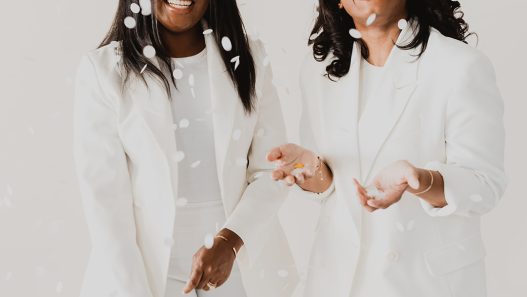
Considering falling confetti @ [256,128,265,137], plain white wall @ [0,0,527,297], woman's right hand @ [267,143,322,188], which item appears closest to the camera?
→ woman's right hand @ [267,143,322,188]

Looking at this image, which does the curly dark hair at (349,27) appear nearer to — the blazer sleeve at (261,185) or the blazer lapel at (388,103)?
the blazer lapel at (388,103)

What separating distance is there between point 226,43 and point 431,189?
64 centimetres

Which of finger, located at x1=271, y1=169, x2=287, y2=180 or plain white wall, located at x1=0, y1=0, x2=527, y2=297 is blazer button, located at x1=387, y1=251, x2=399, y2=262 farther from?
plain white wall, located at x1=0, y1=0, x2=527, y2=297

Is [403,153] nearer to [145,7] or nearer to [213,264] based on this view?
[213,264]

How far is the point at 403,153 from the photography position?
5.90 feet

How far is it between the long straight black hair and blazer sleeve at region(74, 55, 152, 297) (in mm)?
95

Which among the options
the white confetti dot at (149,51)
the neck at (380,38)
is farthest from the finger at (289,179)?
the white confetti dot at (149,51)

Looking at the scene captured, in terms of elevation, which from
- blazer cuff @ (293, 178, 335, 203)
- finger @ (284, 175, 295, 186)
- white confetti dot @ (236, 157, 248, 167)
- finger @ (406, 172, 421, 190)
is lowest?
blazer cuff @ (293, 178, 335, 203)

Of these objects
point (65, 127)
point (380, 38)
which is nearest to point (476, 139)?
point (380, 38)

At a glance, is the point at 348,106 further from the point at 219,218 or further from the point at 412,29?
the point at 219,218

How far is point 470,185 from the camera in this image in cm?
168

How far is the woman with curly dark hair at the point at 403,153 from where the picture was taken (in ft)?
5.60

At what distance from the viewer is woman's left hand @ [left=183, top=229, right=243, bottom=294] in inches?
70.4

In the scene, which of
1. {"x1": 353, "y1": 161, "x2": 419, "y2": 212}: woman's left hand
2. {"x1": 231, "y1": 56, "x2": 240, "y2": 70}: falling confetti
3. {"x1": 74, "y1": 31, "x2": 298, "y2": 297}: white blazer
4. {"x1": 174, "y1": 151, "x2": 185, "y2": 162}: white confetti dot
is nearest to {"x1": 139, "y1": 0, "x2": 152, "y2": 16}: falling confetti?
{"x1": 74, "y1": 31, "x2": 298, "y2": 297}: white blazer
